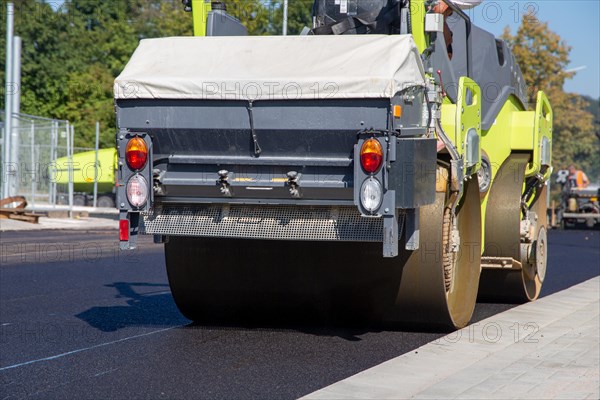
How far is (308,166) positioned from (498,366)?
1.88 meters

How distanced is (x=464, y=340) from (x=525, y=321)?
156 centimetres

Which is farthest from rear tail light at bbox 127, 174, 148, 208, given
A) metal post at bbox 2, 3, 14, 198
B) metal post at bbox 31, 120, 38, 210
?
metal post at bbox 31, 120, 38, 210

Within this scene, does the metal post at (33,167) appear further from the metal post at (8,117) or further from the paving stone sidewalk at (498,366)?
the paving stone sidewalk at (498,366)

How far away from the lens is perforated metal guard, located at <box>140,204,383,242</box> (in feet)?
23.9

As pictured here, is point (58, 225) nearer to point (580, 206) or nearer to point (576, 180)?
point (580, 206)

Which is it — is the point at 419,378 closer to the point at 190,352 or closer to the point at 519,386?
the point at 519,386

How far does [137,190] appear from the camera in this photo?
739cm

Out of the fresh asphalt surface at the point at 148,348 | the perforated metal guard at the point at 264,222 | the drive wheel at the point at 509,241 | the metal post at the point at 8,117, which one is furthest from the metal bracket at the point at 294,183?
the metal post at the point at 8,117

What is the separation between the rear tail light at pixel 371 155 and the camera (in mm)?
6996

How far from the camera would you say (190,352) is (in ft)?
25.2

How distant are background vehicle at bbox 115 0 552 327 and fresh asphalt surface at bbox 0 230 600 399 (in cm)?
40

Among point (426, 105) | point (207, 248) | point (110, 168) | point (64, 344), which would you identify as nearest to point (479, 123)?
point (426, 105)

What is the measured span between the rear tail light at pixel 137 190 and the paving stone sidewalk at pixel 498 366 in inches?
80.4

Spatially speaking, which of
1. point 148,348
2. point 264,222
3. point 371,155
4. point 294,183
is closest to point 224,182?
point 264,222
